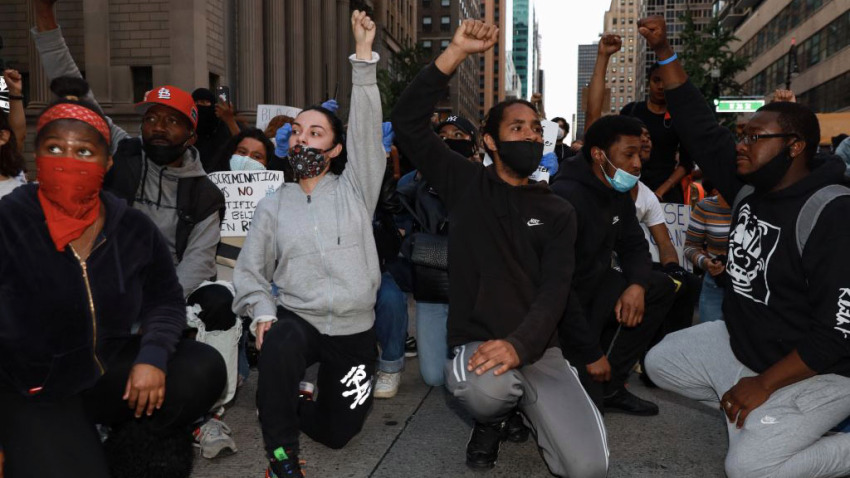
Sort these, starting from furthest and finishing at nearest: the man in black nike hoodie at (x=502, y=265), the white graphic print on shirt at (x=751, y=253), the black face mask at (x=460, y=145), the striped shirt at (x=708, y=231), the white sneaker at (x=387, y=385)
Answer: the black face mask at (x=460, y=145) < the striped shirt at (x=708, y=231) < the white sneaker at (x=387, y=385) < the white graphic print on shirt at (x=751, y=253) < the man in black nike hoodie at (x=502, y=265)

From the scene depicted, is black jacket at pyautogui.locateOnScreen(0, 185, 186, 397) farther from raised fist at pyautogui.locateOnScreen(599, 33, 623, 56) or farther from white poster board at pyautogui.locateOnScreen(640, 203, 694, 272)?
white poster board at pyautogui.locateOnScreen(640, 203, 694, 272)

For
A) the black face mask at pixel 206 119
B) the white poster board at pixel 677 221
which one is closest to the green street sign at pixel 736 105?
the white poster board at pixel 677 221

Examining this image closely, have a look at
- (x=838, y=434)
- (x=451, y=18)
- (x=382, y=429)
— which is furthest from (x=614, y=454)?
(x=451, y=18)

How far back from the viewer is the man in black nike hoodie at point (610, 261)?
4.43 m

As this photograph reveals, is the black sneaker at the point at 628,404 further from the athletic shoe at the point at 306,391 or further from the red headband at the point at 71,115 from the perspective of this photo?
the red headband at the point at 71,115

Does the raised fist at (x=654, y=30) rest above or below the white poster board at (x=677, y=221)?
above

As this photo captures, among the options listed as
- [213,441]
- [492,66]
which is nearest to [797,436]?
[213,441]

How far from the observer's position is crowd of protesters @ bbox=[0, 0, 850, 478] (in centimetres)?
298

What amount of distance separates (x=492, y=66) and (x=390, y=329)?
7210 inches

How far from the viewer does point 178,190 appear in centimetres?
436

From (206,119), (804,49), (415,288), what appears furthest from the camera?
(804,49)

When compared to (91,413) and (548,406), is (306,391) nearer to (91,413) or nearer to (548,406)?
(91,413)

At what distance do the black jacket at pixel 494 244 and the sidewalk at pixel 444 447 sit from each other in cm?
69

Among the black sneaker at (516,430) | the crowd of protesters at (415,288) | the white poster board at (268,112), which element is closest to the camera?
the crowd of protesters at (415,288)
